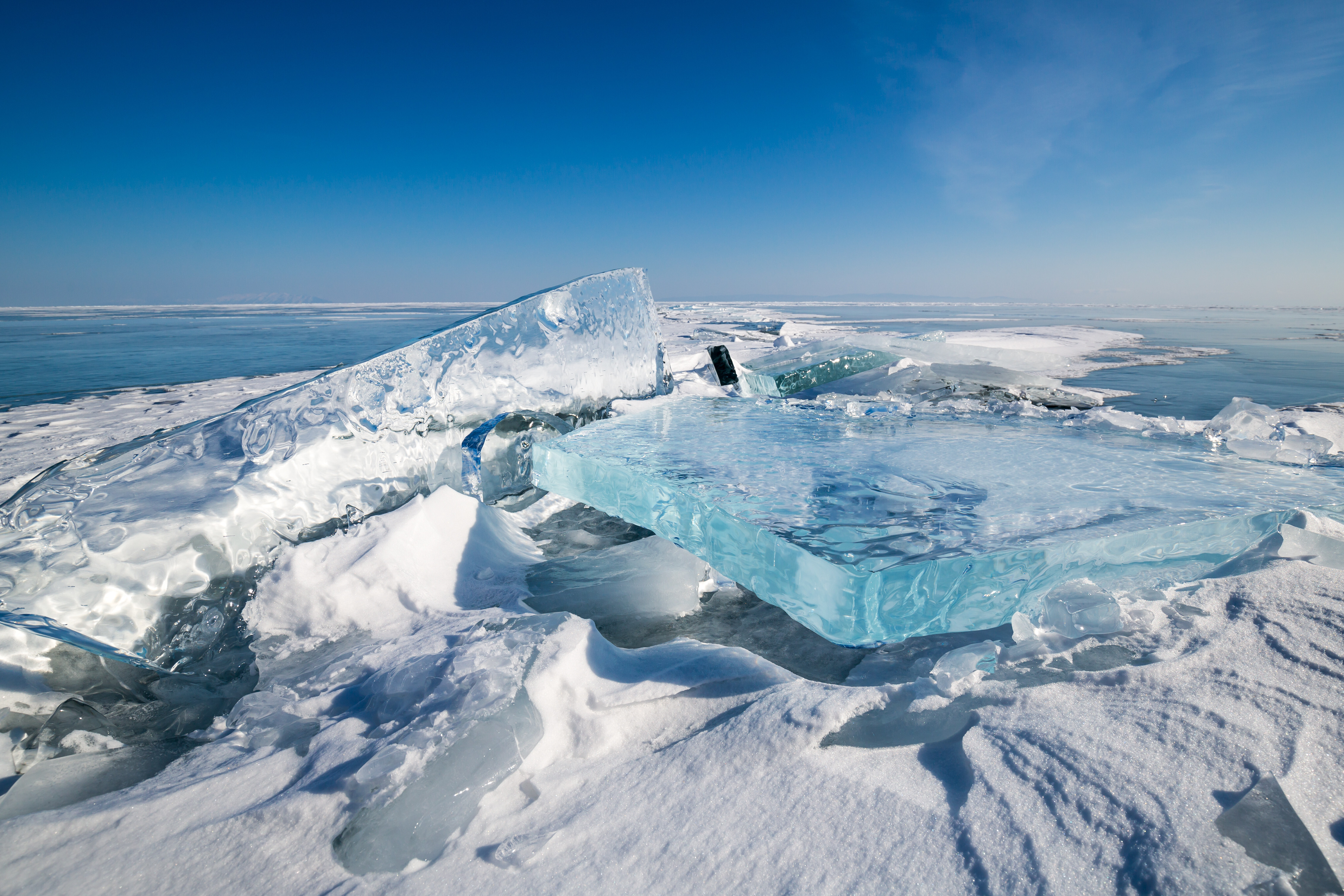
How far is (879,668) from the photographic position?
1207mm

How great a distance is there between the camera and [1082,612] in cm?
111

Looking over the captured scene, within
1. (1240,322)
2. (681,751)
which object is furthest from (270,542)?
(1240,322)

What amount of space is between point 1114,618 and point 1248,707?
0.26m

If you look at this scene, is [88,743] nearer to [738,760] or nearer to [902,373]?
[738,760]

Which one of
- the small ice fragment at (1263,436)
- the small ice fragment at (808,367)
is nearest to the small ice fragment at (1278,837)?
the small ice fragment at (1263,436)

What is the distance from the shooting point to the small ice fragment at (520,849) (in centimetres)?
78

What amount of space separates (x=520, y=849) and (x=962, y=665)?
30.6 inches

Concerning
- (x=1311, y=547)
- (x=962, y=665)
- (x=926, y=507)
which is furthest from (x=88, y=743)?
(x=1311, y=547)

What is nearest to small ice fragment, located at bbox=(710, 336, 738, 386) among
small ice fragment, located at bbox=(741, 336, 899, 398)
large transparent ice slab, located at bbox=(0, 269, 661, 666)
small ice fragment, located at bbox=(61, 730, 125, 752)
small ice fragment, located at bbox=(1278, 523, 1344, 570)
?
small ice fragment, located at bbox=(741, 336, 899, 398)

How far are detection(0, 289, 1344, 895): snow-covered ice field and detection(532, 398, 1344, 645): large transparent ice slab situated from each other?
0.09m

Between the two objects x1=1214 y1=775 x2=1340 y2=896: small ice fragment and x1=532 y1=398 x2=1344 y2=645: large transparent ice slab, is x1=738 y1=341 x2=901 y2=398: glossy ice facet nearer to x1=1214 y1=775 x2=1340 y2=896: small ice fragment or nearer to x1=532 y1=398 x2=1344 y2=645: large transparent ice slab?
x1=532 y1=398 x2=1344 y2=645: large transparent ice slab

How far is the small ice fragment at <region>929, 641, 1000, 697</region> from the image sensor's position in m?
1.01

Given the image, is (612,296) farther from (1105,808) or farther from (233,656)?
(1105,808)

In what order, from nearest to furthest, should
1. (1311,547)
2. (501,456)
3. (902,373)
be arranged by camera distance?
1. (1311,547)
2. (501,456)
3. (902,373)
